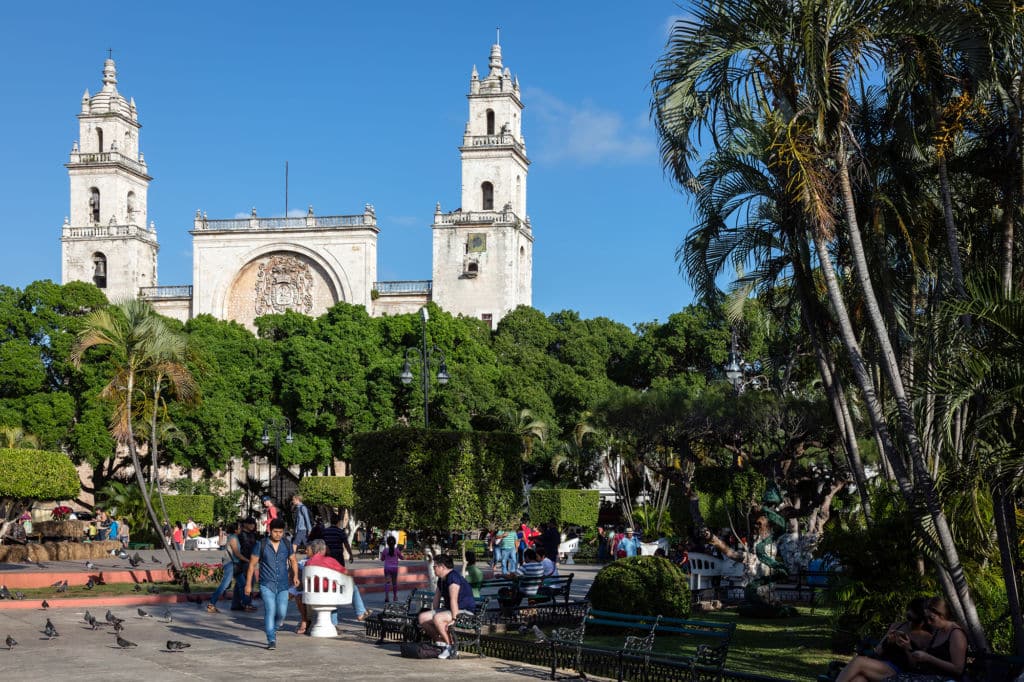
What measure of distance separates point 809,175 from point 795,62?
1.03 metres

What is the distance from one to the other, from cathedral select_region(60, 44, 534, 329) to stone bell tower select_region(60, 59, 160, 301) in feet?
0.17

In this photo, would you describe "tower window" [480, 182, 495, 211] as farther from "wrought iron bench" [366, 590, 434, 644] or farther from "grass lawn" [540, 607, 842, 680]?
"wrought iron bench" [366, 590, 434, 644]

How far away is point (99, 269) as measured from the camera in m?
61.9

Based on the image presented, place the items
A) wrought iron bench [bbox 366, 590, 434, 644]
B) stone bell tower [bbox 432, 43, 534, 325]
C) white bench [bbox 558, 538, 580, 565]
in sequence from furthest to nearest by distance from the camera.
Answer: stone bell tower [bbox 432, 43, 534, 325] → white bench [bbox 558, 538, 580, 565] → wrought iron bench [bbox 366, 590, 434, 644]

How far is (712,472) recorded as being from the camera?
3192cm

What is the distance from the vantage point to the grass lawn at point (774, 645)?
36.7ft

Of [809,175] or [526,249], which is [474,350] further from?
[809,175]

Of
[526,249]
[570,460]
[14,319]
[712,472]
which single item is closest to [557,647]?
[712,472]

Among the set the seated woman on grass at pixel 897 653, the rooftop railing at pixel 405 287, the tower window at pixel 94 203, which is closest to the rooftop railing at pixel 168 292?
the tower window at pixel 94 203

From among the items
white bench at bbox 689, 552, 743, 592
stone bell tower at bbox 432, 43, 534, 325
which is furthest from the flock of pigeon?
stone bell tower at bbox 432, 43, 534, 325

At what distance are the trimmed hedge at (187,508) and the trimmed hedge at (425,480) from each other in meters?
25.7

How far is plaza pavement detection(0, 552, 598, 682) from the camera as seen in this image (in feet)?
33.5

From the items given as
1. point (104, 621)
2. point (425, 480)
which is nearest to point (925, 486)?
point (425, 480)

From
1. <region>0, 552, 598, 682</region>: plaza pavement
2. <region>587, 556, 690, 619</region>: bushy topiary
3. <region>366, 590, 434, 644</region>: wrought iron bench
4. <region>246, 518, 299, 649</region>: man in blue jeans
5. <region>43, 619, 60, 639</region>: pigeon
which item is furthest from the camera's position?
<region>587, 556, 690, 619</region>: bushy topiary
